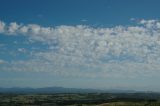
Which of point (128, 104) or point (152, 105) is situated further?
point (128, 104)

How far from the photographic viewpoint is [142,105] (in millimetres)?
171500

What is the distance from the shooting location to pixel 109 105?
170 meters

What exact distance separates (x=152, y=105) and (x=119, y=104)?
22.7m

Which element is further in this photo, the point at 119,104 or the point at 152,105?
the point at 119,104

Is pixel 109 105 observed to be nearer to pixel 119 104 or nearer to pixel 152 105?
pixel 119 104

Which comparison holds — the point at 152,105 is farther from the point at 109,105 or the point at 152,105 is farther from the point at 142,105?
the point at 109,105

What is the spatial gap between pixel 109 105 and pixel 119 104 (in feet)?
26.5

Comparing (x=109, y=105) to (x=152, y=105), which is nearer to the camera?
(x=152, y=105)

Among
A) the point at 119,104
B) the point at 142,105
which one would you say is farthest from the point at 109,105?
the point at 142,105

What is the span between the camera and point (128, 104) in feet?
583

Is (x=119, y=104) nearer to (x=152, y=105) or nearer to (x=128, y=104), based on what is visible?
(x=128, y=104)

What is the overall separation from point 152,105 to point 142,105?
1356cm

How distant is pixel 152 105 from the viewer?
15838 centimetres

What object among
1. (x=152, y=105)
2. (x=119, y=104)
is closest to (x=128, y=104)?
(x=119, y=104)
